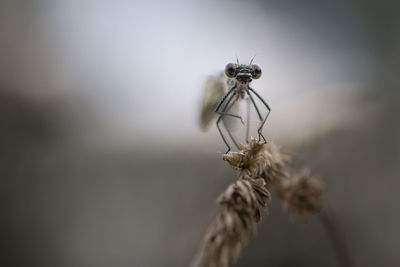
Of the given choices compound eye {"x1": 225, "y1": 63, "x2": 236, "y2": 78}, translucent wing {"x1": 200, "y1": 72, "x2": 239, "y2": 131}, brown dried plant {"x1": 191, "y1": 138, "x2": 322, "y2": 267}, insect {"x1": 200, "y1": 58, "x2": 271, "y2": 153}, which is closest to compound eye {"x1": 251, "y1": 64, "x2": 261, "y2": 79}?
insect {"x1": 200, "y1": 58, "x2": 271, "y2": 153}

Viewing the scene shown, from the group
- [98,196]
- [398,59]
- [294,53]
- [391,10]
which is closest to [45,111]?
[98,196]

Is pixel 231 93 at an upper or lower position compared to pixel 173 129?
lower

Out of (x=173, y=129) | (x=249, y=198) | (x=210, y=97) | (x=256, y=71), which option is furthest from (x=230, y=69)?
(x=173, y=129)

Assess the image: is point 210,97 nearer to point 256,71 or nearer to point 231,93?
point 231,93

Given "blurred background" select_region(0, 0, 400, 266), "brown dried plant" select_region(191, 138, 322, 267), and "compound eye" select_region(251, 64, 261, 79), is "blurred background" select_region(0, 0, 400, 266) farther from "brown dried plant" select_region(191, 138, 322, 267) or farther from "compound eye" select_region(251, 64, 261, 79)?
"brown dried plant" select_region(191, 138, 322, 267)

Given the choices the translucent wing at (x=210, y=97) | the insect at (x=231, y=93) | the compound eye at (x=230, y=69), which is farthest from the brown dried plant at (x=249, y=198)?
the translucent wing at (x=210, y=97)

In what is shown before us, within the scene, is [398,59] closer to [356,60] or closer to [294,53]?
[356,60]
